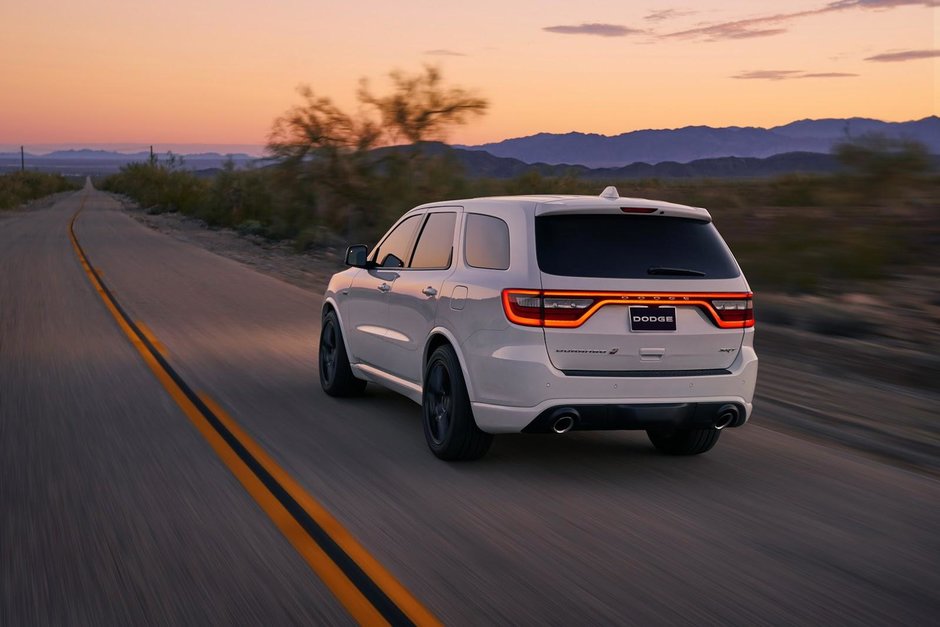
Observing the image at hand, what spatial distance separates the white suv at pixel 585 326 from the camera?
6809mm

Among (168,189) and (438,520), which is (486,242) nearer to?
(438,520)

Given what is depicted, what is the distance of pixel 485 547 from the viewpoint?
18.5 feet

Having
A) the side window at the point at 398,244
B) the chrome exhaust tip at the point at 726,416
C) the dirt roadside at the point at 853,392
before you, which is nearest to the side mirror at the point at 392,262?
the side window at the point at 398,244

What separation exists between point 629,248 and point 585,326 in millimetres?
635

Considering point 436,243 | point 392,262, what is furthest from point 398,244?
point 436,243

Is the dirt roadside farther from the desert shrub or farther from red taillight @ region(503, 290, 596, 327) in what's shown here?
the desert shrub

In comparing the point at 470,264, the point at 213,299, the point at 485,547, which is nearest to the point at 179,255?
the point at 213,299

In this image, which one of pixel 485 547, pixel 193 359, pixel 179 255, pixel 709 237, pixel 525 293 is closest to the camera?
pixel 485 547

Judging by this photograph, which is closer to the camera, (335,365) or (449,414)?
(449,414)

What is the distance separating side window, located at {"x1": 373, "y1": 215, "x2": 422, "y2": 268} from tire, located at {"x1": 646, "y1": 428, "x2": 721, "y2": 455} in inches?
97.5

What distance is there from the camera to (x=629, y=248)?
7.07m

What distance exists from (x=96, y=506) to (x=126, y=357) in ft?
19.8

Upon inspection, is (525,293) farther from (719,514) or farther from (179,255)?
(179,255)

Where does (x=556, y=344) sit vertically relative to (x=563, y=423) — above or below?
above
